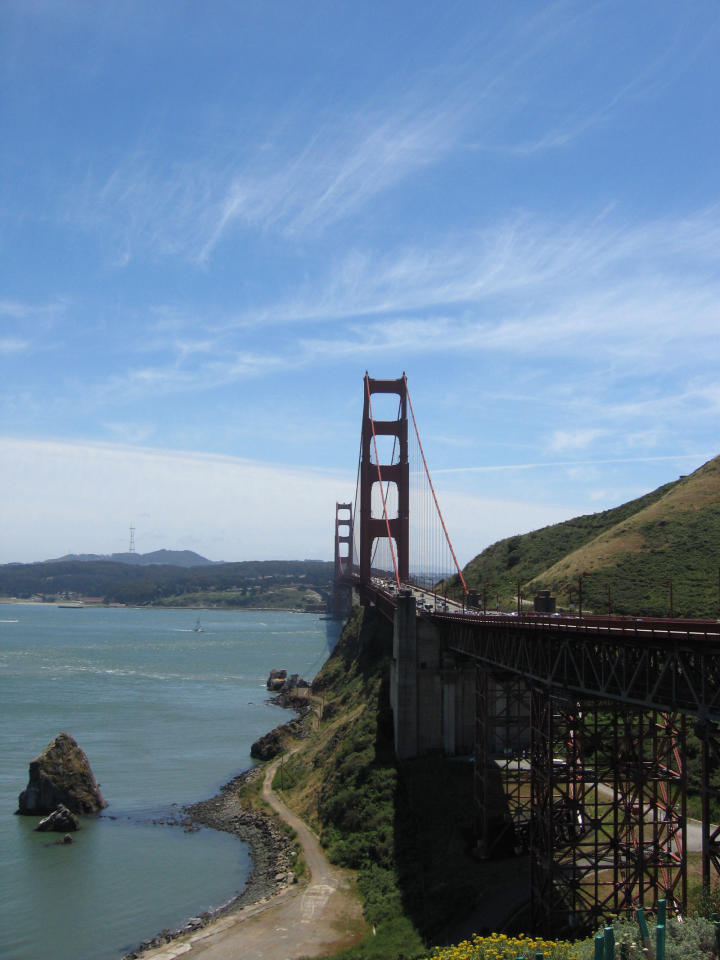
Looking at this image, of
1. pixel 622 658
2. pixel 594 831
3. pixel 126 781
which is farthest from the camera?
pixel 126 781

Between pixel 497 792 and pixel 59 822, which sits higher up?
pixel 497 792

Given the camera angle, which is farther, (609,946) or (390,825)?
(390,825)

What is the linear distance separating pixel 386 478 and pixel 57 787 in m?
30.5

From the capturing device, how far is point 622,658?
14969 millimetres

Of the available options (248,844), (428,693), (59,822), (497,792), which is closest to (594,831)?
(497,792)

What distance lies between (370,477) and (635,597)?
20897mm

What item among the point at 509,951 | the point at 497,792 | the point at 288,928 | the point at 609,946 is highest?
the point at 609,946

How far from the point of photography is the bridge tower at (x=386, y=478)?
55594mm

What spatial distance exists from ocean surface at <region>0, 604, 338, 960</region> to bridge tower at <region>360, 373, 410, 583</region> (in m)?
13.6

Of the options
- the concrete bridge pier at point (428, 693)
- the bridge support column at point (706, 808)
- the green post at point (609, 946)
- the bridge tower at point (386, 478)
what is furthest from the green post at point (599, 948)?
the bridge tower at point (386, 478)

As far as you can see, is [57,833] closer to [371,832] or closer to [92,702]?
[371,832]

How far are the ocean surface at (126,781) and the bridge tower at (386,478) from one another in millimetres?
13621

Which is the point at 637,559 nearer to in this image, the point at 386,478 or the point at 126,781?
the point at 386,478

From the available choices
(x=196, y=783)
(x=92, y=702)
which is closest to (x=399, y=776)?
(x=196, y=783)
